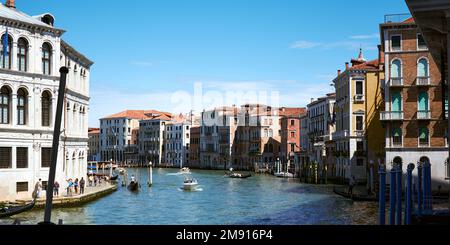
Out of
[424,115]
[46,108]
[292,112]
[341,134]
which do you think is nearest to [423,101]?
[424,115]

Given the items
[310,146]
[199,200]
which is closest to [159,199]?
[199,200]

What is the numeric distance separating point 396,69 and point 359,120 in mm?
8343

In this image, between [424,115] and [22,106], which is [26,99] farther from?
[424,115]

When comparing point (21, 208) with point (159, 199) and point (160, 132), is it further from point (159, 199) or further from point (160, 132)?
point (160, 132)

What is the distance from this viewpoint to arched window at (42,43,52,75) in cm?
1794


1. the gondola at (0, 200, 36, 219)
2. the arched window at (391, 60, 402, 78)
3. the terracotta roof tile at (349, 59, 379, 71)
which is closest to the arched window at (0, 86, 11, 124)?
the gondola at (0, 200, 36, 219)

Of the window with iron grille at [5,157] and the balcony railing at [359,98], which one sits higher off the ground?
the balcony railing at [359,98]

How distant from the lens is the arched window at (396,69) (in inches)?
837

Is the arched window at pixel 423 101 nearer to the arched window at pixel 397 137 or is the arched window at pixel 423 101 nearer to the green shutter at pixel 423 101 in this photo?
the green shutter at pixel 423 101

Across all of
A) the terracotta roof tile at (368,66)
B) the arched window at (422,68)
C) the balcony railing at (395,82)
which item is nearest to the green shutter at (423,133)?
the balcony railing at (395,82)

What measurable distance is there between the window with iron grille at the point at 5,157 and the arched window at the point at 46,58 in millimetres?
2855

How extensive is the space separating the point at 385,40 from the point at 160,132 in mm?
57575

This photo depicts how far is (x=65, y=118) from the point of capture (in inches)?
812
